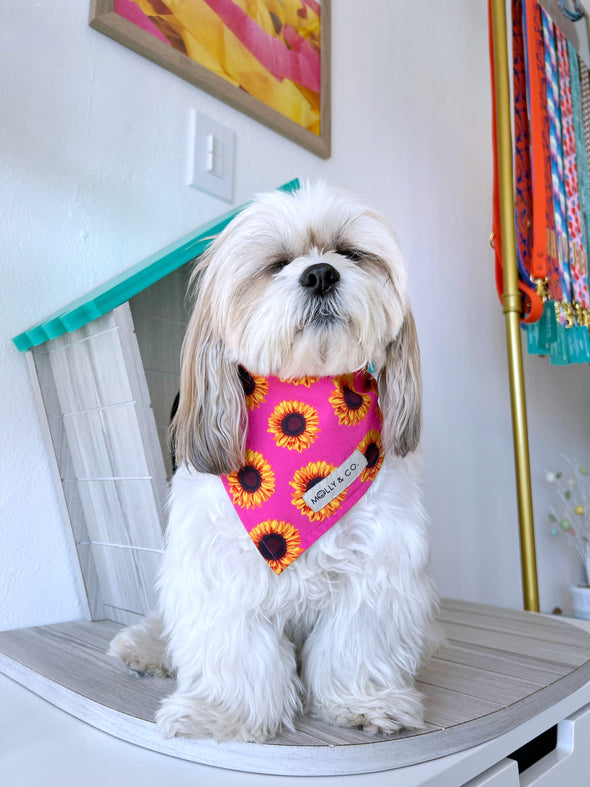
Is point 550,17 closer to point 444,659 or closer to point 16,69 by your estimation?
point 16,69

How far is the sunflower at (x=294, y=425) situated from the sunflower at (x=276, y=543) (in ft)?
0.33

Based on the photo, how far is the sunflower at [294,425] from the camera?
745 mm

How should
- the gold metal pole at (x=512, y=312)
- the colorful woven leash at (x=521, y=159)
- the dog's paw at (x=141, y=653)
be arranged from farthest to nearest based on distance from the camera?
the colorful woven leash at (x=521, y=159)
the gold metal pole at (x=512, y=312)
the dog's paw at (x=141, y=653)

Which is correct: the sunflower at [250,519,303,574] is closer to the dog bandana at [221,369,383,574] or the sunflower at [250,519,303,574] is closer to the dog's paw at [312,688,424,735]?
the dog bandana at [221,369,383,574]

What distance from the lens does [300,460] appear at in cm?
74

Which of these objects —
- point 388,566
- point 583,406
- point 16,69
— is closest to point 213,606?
point 388,566

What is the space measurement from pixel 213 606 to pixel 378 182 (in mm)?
1439

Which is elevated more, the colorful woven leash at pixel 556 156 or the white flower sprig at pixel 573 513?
the colorful woven leash at pixel 556 156

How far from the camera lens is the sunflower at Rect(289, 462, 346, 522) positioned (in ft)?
2.35

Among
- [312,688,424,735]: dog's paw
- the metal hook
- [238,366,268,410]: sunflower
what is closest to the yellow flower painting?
the metal hook

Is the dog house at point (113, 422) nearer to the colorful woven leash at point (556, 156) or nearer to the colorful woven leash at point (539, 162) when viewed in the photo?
the colorful woven leash at point (539, 162)

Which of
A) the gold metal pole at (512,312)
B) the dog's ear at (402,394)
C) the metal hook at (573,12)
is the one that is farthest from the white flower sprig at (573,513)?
the dog's ear at (402,394)

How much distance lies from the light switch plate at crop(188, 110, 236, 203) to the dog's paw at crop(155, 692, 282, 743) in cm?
104

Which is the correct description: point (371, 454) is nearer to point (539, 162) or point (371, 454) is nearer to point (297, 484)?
point (297, 484)
